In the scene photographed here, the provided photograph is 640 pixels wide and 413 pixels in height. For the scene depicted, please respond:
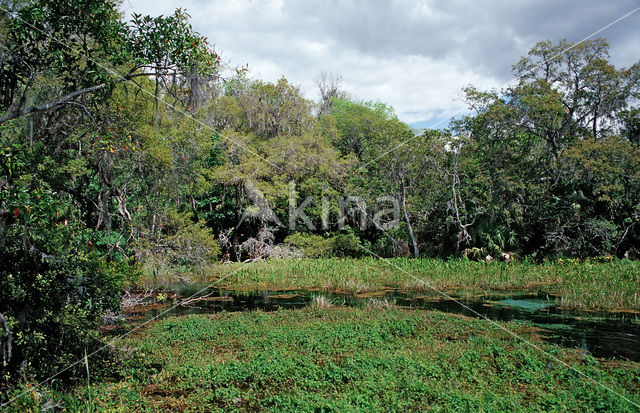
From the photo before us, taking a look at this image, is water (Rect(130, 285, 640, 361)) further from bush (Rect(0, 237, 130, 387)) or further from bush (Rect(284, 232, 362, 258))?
bush (Rect(284, 232, 362, 258))

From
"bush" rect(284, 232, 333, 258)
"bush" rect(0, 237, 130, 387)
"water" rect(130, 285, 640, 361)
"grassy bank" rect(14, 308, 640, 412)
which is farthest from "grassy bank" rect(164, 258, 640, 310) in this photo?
"bush" rect(0, 237, 130, 387)

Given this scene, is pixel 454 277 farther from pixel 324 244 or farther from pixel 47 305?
pixel 47 305

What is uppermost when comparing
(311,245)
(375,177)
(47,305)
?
(375,177)

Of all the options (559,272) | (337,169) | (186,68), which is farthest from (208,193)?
(186,68)

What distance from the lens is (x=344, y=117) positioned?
36.4m

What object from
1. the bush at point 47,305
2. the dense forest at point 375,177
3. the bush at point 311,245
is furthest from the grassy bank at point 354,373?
the bush at point 311,245

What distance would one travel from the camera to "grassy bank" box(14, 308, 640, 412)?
20.1ft

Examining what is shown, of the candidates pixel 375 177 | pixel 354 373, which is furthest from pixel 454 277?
pixel 354 373

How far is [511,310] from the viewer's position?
1284cm

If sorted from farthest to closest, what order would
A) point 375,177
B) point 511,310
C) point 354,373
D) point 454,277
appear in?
point 375,177, point 454,277, point 511,310, point 354,373

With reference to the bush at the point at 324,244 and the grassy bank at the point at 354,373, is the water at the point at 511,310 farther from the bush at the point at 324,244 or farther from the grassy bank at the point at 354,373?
the bush at the point at 324,244

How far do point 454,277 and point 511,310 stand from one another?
16.2 ft

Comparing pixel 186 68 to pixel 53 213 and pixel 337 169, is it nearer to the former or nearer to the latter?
pixel 53 213

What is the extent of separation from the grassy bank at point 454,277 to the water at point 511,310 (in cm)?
106
